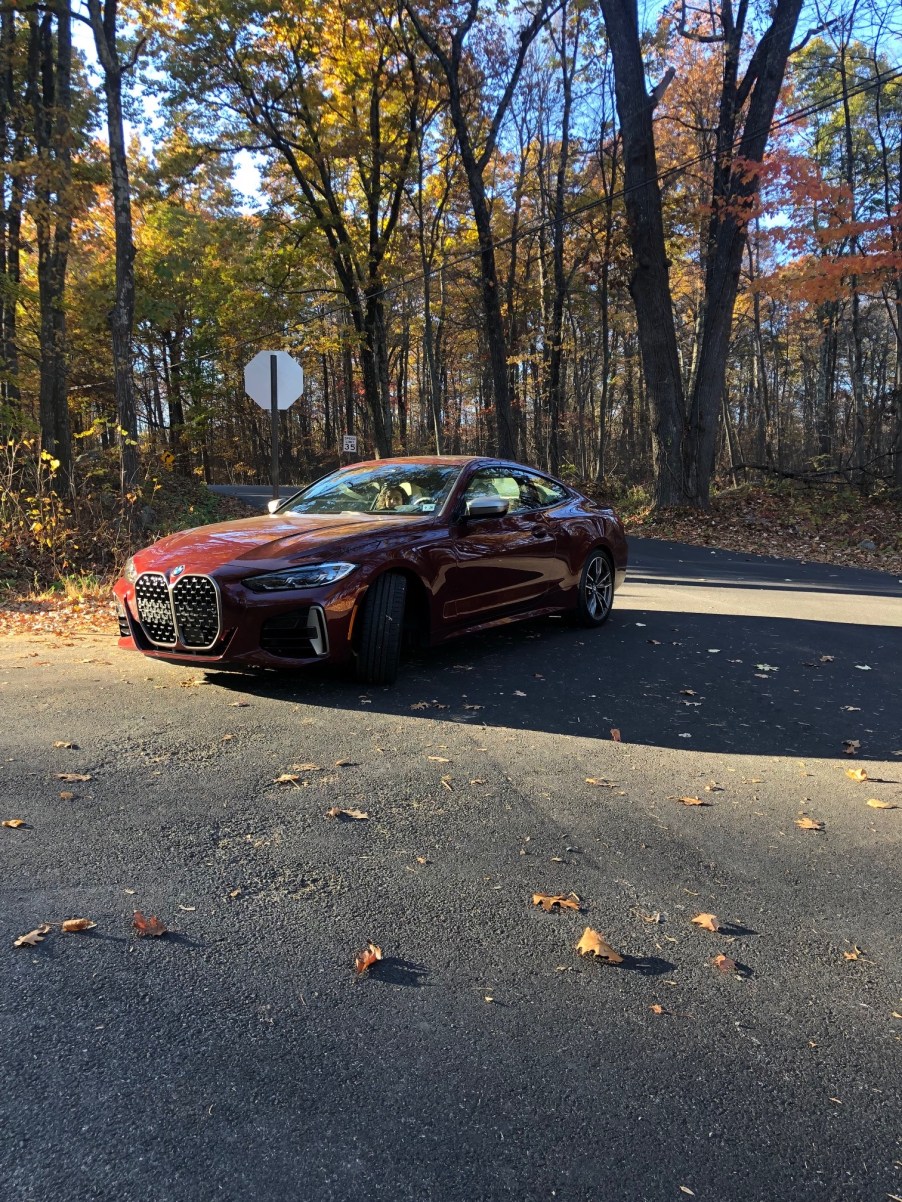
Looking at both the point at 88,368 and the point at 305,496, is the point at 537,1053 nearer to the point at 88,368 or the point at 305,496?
the point at 305,496

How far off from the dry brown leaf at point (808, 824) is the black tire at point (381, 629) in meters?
2.55

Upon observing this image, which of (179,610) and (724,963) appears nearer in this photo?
(724,963)

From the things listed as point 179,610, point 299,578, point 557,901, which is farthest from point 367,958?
point 179,610

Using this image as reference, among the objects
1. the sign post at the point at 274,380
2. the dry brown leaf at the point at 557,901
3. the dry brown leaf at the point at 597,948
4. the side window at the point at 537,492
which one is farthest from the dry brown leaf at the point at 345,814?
the sign post at the point at 274,380

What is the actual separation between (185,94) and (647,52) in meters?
12.6

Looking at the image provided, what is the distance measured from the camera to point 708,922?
8.31 ft

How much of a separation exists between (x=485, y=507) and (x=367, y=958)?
12.2 feet

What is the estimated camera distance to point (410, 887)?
269 centimetres

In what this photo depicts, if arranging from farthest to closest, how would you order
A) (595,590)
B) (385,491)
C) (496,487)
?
(595,590) < (496,487) < (385,491)

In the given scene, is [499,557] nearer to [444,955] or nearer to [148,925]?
[444,955]

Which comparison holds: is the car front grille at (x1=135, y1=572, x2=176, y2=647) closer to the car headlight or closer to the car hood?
the car hood

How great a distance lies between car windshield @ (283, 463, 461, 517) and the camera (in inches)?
229

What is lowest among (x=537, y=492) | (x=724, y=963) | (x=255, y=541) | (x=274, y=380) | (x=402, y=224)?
(x=724, y=963)

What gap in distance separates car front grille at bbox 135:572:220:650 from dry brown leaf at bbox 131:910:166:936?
2.31 m
